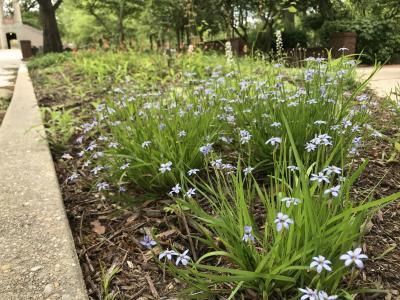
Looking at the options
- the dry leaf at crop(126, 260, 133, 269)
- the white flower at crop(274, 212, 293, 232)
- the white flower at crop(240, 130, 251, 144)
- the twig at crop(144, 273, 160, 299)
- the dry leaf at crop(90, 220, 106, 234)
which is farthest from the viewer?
the dry leaf at crop(90, 220, 106, 234)

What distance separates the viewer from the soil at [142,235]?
1451 mm

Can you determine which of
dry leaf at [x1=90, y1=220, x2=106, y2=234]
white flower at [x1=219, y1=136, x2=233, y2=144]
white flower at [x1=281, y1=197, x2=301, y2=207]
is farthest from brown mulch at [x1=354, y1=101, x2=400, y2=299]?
dry leaf at [x1=90, y1=220, x2=106, y2=234]

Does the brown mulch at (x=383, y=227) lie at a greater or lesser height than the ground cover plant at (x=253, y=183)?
lesser

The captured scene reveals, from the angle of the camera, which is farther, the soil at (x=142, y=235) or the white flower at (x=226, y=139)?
the white flower at (x=226, y=139)

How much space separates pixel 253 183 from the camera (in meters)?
2.07

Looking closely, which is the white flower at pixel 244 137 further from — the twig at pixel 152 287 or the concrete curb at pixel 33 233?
the concrete curb at pixel 33 233

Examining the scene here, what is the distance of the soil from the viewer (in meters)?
1.45

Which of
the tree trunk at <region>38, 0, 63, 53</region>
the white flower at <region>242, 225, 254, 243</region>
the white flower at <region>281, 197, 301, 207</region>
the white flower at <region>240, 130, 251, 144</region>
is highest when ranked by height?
the tree trunk at <region>38, 0, 63, 53</region>

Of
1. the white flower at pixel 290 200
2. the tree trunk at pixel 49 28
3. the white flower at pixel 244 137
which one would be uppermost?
the tree trunk at pixel 49 28

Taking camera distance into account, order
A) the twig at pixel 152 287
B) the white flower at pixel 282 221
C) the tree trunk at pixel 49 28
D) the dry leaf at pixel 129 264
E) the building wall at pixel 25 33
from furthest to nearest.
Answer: the building wall at pixel 25 33, the tree trunk at pixel 49 28, the dry leaf at pixel 129 264, the twig at pixel 152 287, the white flower at pixel 282 221

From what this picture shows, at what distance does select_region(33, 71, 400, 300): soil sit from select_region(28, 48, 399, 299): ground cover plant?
0.06 m

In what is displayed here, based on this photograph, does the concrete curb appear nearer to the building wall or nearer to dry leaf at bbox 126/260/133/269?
dry leaf at bbox 126/260/133/269

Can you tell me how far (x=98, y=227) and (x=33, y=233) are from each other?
0.35 m

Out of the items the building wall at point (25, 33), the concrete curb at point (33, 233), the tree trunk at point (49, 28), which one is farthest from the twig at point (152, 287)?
the building wall at point (25, 33)
